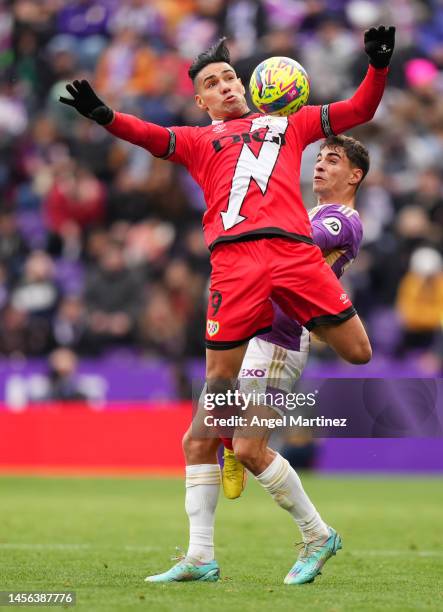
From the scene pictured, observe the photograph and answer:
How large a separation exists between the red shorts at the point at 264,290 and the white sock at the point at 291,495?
2.69 ft

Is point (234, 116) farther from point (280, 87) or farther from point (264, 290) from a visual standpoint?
point (264, 290)

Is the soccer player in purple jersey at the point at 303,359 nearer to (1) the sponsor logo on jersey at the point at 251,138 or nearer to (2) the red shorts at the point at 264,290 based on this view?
(2) the red shorts at the point at 264,290

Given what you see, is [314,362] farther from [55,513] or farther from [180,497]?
[55,513]

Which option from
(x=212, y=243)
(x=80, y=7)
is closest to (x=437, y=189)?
(x=80, y=7)

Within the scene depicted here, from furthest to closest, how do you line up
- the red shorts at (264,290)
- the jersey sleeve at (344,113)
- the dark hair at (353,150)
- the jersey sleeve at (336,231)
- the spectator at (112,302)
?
the spectator at (112,302) → the dark hair at (353,150) → the jersey sleeve at (336,231) → the jersey sleeve at (344,113) → the red shorts at (264,290)

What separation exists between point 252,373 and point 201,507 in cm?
82

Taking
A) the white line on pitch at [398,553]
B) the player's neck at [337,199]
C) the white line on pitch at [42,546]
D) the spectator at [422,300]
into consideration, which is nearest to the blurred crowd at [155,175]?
the spectator at [422,300]

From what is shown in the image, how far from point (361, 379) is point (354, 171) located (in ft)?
24.5

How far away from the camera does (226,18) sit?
816 inches

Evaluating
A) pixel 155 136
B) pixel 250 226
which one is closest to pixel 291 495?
pixel 250 226

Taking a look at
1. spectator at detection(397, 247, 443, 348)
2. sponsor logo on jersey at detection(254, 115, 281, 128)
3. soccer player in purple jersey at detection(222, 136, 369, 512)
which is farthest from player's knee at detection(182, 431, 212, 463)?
spectator at detection(397, 247, 443, 348)

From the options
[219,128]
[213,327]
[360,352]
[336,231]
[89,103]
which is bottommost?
[360,352]

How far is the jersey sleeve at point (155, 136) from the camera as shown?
6871 millimetres

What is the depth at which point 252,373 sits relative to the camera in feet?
24.0
